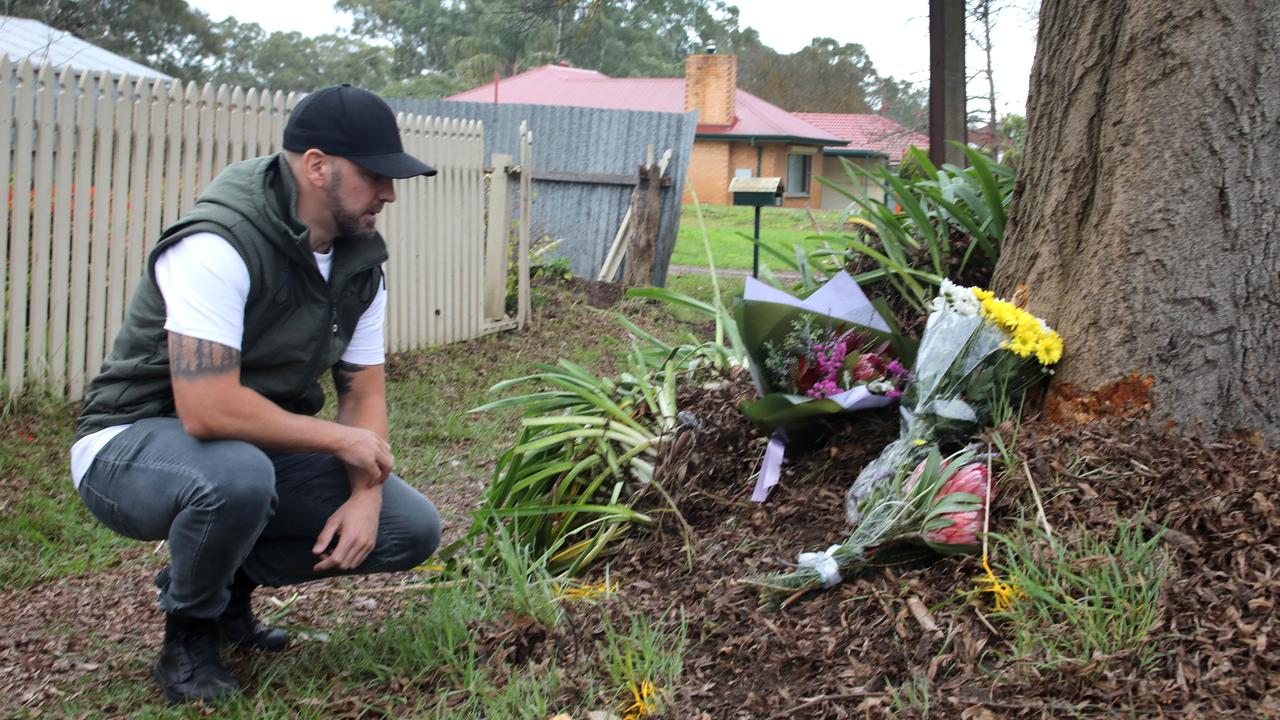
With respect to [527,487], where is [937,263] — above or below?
above

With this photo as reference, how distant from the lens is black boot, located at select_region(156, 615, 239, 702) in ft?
9.44

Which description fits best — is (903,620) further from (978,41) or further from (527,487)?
(978,41)

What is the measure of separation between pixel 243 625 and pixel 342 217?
4.00 ft

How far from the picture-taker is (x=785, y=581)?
288 cm

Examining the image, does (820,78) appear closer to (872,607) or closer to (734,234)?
(734,234)

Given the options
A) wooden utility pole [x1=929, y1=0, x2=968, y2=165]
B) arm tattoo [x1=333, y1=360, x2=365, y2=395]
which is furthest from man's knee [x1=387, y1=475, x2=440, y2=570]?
wooden utility pole [x1=929, y1=0, x2=968, y2=165]

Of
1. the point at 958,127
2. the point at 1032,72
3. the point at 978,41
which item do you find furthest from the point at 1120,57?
the point at 978,41

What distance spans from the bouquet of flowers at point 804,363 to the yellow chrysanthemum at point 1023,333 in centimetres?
38

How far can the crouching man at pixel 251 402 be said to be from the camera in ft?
9.01

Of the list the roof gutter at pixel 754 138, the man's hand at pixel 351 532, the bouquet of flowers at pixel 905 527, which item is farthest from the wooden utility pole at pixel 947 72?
the roof gutter at pixel 754 138

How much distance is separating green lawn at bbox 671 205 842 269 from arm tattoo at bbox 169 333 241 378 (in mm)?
13319

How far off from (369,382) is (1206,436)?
2.31 m

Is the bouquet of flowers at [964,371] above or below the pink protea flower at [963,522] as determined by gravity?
above

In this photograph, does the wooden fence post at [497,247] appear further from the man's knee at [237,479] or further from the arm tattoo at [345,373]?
the man's knee at [237,479]
